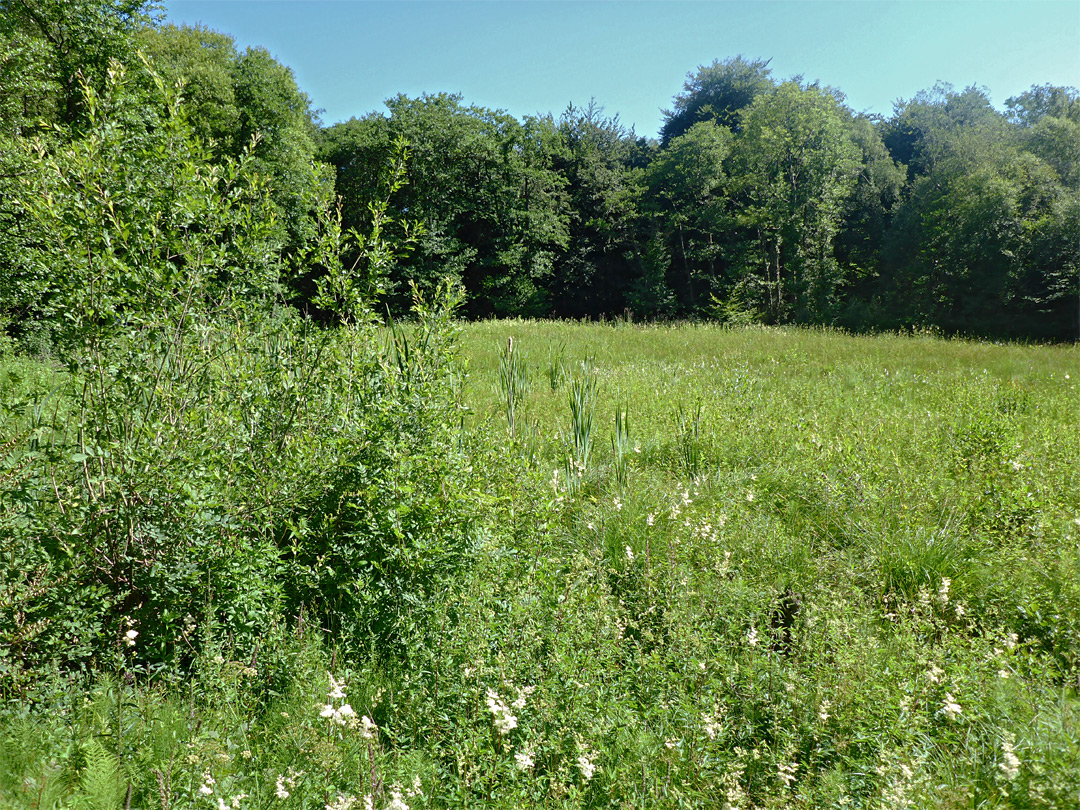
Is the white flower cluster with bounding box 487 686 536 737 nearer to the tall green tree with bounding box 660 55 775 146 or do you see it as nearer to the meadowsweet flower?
the meadowsweet flower

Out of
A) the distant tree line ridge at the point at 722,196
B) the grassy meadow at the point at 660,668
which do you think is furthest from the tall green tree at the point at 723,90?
the grassy meadow at the point at 660,668

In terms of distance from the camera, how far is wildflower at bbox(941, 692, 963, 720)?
2.06m

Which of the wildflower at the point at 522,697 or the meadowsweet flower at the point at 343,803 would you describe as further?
the wildflower at the point at 522,697

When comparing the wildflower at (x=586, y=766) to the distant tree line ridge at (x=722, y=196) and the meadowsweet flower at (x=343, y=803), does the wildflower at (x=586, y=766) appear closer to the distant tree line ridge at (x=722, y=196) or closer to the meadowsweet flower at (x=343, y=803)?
the meadowsweet flower at (x=343, y=803)

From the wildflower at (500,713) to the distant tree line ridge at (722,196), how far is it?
2170cm

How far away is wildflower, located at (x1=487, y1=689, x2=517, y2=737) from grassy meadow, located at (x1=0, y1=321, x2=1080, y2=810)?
1 cm

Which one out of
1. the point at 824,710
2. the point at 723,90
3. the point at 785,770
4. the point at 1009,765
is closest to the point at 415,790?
the point at 785,770

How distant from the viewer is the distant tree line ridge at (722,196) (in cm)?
2467

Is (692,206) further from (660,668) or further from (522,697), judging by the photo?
(522,697)

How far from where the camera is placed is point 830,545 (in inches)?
153

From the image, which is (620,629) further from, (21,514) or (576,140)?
(576,140)

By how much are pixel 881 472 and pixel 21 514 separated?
5.34 m

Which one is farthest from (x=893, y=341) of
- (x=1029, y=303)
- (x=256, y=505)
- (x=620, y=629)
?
(x=1029, y=303)

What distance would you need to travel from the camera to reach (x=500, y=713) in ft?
7.40
